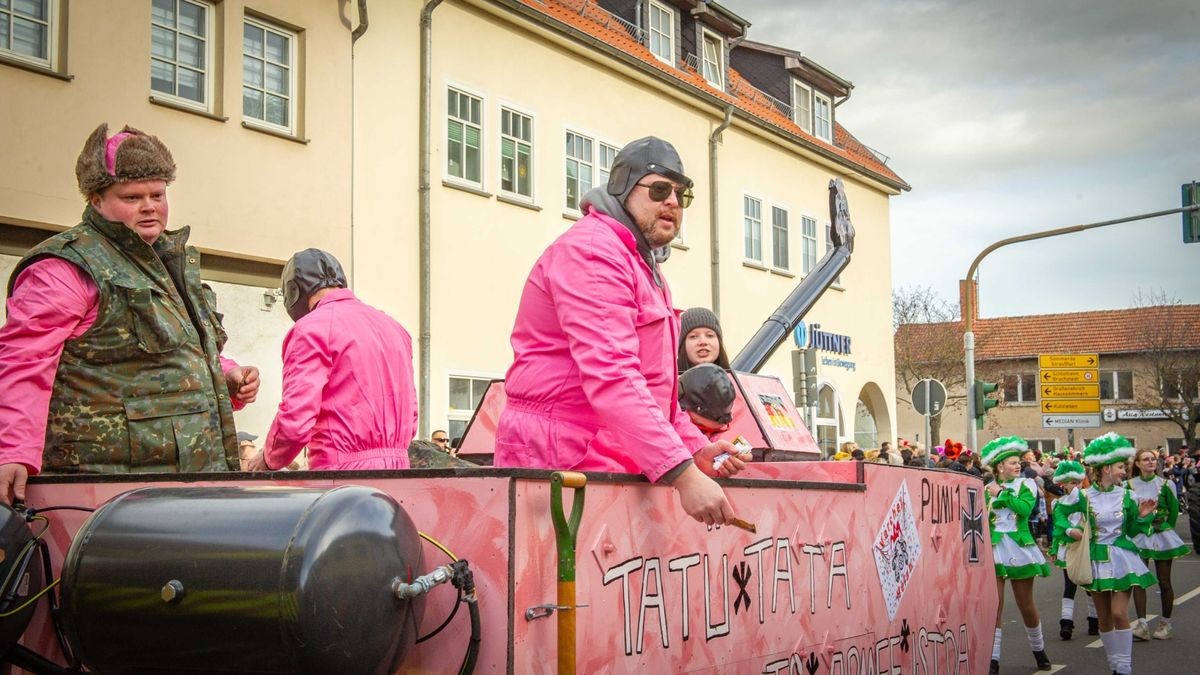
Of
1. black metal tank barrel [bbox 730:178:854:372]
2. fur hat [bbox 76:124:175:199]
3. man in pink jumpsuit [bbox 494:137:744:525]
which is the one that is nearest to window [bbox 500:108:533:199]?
black metal tank barrel [bbox 730:178:854:372]

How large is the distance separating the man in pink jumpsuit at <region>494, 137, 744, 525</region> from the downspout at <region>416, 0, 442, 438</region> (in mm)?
13252

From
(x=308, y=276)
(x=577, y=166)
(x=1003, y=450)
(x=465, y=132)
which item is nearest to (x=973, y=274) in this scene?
(x=577, y=166)

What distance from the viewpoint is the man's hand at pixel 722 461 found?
3.98m

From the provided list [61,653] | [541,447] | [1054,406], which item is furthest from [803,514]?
[1054,406]

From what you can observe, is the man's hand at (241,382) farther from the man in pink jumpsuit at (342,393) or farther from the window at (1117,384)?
the window at (1117,384)

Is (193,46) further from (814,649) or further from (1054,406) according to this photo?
(1054,406)

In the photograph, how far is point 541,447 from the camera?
3.66 m

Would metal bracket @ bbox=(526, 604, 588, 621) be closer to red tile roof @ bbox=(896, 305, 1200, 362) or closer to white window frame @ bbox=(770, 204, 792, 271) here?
white window frame @ bbox=(770, 204, 792, 271)

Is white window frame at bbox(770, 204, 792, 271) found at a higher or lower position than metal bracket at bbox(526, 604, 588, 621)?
higher

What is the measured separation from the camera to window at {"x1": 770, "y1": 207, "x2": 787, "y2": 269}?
88.9 ft

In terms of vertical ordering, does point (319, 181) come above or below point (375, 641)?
above

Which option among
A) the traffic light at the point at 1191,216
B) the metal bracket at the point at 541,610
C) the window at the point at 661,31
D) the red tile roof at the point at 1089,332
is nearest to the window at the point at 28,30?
the metal bracket at the point at 541,610

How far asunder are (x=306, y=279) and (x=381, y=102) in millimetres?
12253

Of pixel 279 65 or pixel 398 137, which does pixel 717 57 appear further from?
pixel 279 65
